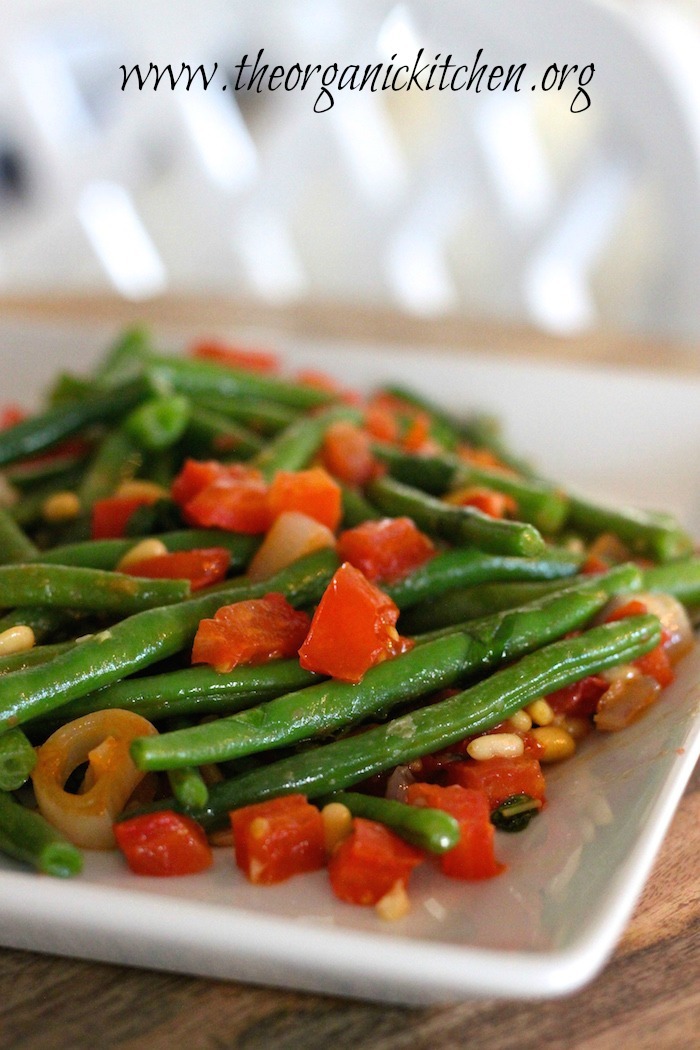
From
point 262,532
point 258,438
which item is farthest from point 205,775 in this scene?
point 258,438

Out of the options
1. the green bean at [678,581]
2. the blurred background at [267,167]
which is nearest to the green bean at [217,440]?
the green bean at [678,581]

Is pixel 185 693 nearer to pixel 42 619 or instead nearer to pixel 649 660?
pixel 42 619

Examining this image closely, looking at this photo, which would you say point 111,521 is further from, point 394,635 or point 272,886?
point 272,886

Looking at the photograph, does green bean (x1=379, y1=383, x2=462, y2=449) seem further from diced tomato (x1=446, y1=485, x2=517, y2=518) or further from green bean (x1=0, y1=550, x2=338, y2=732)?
green bean (x1=0, y1=550, x2=338, y2=732)

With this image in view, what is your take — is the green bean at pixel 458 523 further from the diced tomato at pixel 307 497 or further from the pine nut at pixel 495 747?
the pine nut at pixel 495 747

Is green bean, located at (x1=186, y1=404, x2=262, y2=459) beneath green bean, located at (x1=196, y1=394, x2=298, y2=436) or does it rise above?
beneath

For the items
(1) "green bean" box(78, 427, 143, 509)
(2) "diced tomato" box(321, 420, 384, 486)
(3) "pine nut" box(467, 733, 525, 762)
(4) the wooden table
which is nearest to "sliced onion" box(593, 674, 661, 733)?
(3) "pine nut" box(467, 733, 525, 762)
